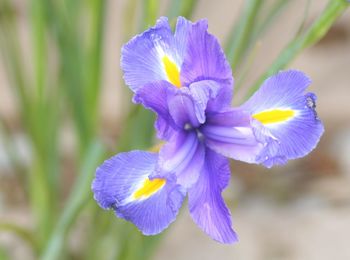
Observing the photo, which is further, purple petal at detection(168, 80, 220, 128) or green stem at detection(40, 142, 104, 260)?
green stem at detection(40, 142, 104, 260)

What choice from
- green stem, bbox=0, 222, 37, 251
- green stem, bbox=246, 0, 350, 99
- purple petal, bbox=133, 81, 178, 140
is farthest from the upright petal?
green stem, bbox=0, 222, 37, 251

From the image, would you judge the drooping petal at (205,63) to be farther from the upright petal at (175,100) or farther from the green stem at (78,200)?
the green stem at (78,200)

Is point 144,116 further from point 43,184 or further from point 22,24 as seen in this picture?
point 22,24

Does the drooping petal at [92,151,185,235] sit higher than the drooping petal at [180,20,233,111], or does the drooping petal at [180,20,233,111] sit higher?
the drooping petal at [180,20,233,111]

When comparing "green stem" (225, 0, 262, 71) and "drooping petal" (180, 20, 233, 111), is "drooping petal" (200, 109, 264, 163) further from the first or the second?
"green stem" (225, 0, 262, 71)

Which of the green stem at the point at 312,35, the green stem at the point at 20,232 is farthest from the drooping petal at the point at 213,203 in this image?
the green stem at the point at 20,232

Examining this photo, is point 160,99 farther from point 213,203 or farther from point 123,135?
point 123,135

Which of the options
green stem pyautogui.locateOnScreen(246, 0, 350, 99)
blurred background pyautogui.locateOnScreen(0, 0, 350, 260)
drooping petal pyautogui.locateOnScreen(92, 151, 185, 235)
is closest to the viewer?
drooping petal pyautogui.locateOnScreen(92, 151, 185, 235)

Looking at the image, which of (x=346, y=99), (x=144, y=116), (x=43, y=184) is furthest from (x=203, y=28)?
(x=346, y=99)
